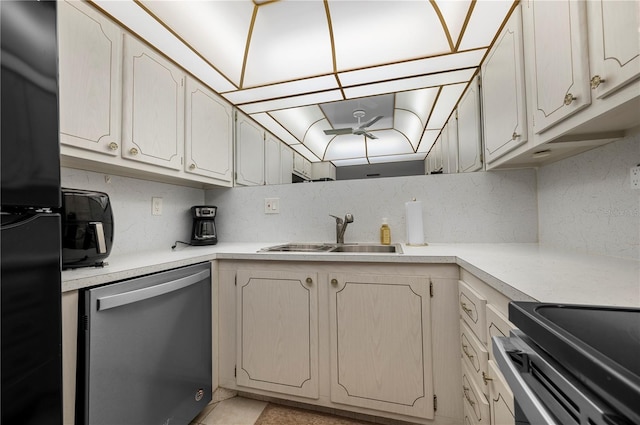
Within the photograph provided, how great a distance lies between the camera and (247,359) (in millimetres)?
1463

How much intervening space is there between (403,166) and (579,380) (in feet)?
5.44

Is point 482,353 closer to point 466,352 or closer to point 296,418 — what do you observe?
point 466,352

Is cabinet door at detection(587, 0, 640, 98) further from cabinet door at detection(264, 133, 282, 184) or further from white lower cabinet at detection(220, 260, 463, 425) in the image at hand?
cabinet door at detection(264, 133, 282, 184)

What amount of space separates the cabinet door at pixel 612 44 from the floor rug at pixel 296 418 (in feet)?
5.46

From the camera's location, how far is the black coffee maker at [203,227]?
1.89 m

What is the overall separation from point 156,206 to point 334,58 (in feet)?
4.98

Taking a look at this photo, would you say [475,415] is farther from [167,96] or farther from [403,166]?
[167,96]

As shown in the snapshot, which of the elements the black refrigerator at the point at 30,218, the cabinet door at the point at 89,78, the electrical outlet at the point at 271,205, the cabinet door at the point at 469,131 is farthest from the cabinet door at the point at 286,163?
the black refrigerator at the point at 30,218

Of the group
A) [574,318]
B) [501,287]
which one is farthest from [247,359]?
[574,318]

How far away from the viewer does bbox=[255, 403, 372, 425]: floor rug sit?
1355 millimetres

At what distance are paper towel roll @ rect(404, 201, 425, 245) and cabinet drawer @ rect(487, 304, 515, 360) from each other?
0.84m

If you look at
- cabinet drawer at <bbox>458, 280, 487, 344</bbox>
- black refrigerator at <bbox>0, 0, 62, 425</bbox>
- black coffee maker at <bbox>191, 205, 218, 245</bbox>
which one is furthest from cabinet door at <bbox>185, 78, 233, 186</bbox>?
cabinet drawer at <bbox>458, 280, 487, 344</bbox>

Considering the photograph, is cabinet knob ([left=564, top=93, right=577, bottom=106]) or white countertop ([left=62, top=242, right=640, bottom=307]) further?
cabinet knob ([left=564, top=93, right=577, bottom=106])

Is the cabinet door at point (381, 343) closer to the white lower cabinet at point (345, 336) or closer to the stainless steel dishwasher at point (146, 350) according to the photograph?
the white lower cabinet at point (345, 336)
